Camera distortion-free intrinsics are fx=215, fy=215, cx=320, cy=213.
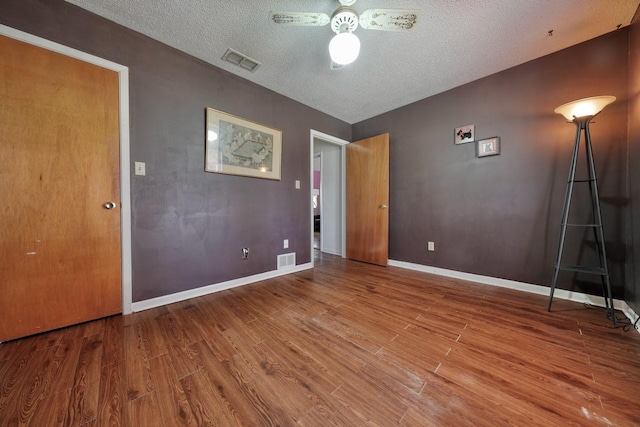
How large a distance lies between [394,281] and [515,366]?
1419 millimetres

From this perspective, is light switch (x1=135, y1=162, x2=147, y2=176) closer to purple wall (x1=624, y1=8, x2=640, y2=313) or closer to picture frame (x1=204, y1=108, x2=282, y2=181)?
picture frame (x1=204, y1=108, x2=282, y2=181)

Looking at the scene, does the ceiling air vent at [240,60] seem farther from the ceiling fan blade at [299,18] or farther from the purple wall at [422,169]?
the ceiling fan blade at [299,18]

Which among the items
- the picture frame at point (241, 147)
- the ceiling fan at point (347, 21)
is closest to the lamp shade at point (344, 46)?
the ceiling fan at point (347, 21)

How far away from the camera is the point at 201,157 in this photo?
7.14 feet

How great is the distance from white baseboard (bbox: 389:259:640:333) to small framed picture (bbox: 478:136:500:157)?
143 centimetres

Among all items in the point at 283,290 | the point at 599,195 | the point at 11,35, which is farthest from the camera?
the point at 283,290

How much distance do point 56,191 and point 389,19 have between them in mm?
2611

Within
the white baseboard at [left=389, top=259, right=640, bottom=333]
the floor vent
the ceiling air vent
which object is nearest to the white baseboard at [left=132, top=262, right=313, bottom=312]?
the floor vent

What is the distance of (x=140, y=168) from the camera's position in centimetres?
184

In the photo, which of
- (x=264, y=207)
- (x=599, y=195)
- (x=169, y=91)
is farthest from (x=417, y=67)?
(x=169, y=91)

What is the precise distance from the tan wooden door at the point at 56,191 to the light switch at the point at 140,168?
0.12m

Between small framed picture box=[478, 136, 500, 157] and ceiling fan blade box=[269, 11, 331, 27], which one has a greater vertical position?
ceiling fan blade box=[269, 11, 331, 27]

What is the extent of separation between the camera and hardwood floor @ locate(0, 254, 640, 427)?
0.92 metres

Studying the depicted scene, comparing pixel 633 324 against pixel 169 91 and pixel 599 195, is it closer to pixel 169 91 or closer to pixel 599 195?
pixel 599 195
